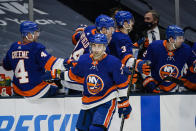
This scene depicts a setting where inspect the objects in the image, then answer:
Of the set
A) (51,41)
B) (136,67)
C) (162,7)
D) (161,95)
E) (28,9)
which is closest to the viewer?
(136,67)

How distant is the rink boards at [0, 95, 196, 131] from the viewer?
5.64m

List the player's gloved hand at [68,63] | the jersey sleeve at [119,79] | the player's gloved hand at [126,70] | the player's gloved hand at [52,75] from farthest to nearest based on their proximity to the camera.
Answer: the player's gloved hand at [68,63], the player's gloved hand at [52,75], the player's gloved hand at [126,70], the jersey sleeve at [119,79]

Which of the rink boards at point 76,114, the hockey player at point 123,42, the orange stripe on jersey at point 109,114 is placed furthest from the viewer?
the rink boards at point 76,114

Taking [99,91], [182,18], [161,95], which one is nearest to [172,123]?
[161,95]

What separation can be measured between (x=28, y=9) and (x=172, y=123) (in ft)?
7.68

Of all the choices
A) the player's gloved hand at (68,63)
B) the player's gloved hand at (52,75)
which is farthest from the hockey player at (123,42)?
the player's gloved hand at (52,75)

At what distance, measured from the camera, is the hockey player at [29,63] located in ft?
17.9

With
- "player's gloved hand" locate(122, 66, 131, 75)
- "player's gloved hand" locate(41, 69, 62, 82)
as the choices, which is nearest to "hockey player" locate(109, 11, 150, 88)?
"player's gloved hand" locate(122, 66, 131, 75)

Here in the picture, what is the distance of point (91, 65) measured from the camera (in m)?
4.93

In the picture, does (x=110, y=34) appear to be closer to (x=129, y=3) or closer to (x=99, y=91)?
(x=99, y=91)

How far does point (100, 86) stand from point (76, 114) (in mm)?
934

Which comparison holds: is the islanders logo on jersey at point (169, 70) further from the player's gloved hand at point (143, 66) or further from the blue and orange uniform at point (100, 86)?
the blue and orange uniform at point (100, 86)

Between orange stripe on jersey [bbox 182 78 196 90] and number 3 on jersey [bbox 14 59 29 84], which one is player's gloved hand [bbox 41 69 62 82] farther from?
orange stripe on jersey [bbox 182 78 196 90]

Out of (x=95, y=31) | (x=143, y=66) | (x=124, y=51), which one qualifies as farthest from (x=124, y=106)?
(x=95, y=31)
